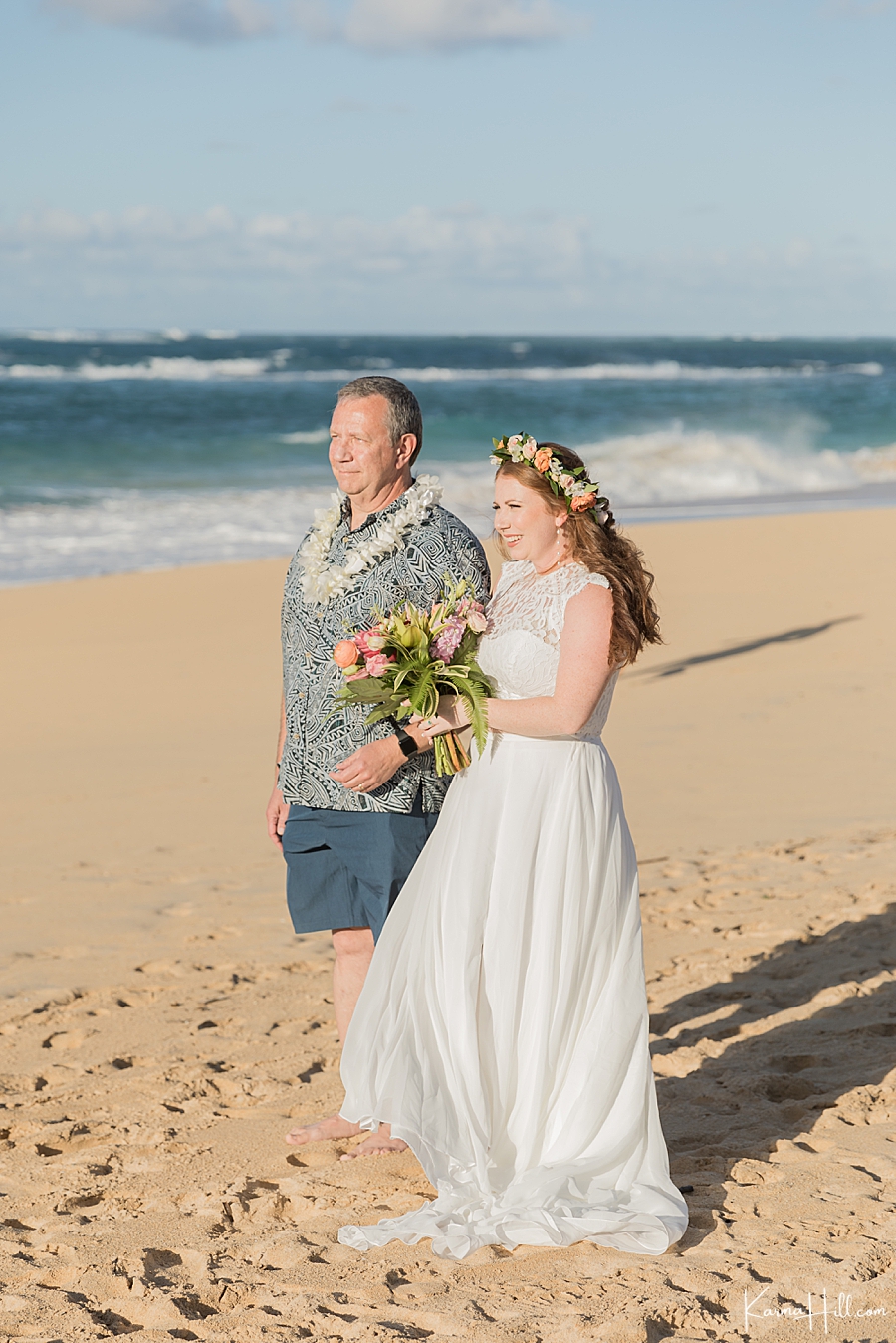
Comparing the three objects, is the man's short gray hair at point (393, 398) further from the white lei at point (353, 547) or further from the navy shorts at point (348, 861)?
the navy shorts at point (348, 861)

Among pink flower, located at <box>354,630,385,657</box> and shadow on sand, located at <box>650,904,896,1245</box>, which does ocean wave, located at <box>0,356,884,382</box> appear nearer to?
shadow on sand, located at <box>650,904,896,1245</box>

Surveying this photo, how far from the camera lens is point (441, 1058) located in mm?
3262

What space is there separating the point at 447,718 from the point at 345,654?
0.30 meters

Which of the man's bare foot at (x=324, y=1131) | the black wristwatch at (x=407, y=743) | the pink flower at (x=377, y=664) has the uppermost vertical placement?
the pink flower at (x=377, y=664)

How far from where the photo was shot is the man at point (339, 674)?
11.7ft

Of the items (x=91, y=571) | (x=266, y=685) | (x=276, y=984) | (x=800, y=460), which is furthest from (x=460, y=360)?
(x=276, y=984)

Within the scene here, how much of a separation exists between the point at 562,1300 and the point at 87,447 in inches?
1074

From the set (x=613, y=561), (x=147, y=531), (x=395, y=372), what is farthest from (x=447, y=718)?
(x=395, y=372)

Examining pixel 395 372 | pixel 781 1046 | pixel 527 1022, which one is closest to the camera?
pixel 527 1022

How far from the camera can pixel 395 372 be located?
58375mm

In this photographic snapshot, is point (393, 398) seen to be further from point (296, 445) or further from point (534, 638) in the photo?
point (296, 445)

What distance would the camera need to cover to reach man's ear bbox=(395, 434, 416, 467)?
3.61 metres

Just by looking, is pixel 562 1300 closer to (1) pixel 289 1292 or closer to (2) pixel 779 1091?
(1) pixel 289 1292

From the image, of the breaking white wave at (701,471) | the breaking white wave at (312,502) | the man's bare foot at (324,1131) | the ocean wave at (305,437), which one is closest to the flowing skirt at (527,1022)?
the man's bare foot at (324,1131)
